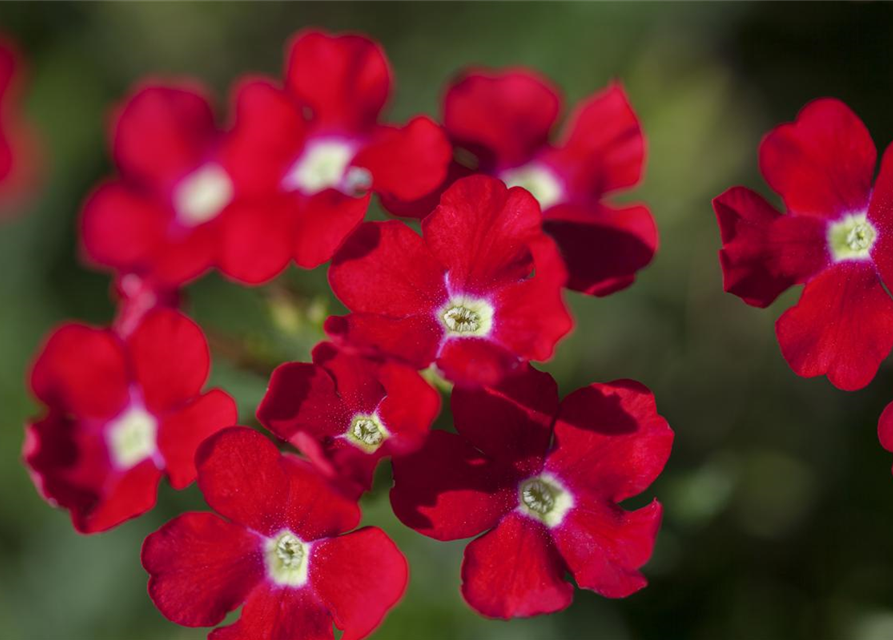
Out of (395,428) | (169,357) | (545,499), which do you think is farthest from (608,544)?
(169,357)

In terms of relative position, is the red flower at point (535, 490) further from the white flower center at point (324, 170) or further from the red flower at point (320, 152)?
the white flower center at point (324, 170)

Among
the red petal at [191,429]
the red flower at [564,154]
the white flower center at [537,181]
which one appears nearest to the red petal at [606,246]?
the red flower at [564,154]

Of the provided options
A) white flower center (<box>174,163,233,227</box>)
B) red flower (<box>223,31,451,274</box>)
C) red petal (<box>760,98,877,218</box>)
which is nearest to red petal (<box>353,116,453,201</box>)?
red flower (<box>223,31,451,274</box>)

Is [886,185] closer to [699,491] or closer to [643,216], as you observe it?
[643,216]

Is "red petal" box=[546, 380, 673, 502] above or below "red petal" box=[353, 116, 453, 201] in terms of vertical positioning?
below

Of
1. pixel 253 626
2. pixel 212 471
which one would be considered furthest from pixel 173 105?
pixel 253 626

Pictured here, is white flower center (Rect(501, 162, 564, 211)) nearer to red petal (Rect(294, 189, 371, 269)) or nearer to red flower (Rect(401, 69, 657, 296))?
red flower (Rect(401, 69, 657, 296))
